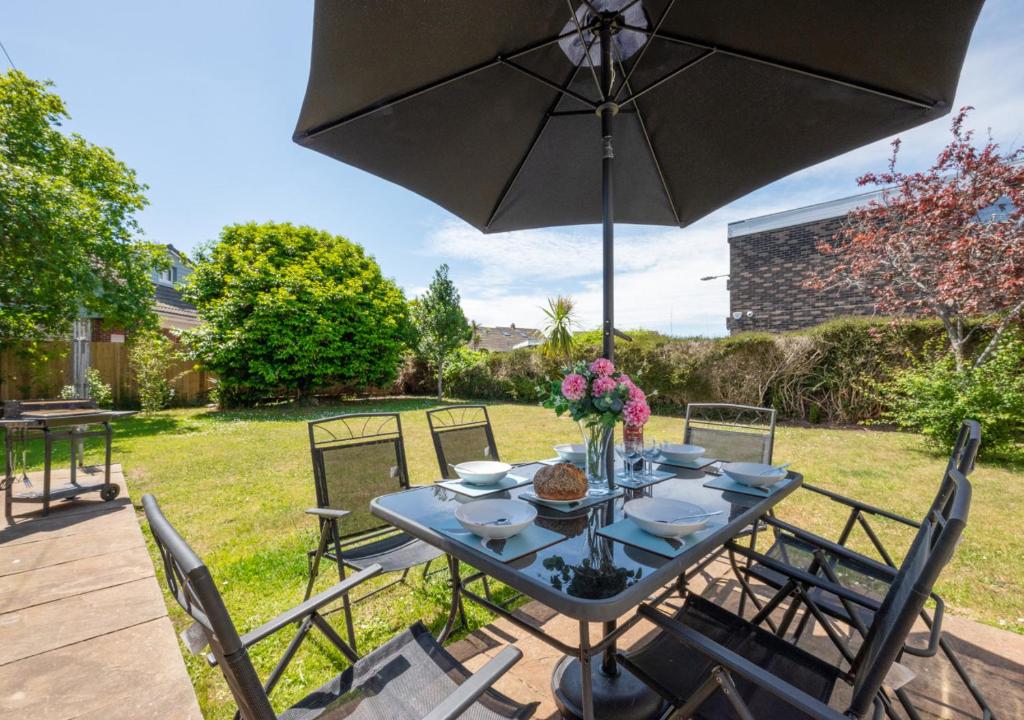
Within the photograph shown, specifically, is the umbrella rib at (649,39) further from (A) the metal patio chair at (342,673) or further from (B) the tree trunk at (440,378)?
(B) the tree trunk at (440,378)

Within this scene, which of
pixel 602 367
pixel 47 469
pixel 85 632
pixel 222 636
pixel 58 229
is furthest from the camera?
pixel 58 229

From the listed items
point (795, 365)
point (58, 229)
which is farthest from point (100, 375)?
point (795, 365)

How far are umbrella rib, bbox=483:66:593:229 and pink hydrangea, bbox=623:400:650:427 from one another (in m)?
1.55

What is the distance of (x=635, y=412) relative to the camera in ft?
5.82

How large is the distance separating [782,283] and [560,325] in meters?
6.53

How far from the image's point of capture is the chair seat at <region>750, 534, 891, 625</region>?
1.69 metres

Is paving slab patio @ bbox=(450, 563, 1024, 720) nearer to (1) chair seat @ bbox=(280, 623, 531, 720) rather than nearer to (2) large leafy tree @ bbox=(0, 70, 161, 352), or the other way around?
(1) chair seat @ bbox=(280, 623, 531, 720)

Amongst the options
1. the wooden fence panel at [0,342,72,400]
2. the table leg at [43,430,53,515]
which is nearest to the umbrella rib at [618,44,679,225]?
the table leg at [43,430,53,515]

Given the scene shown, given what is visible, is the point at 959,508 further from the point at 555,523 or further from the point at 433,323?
the point at 433,323

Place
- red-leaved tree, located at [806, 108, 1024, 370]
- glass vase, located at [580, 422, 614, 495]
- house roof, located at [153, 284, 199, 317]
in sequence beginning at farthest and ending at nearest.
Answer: house roof, located at [153, 284, 199, 317] → red-leaved tree, located at [806, 108, 1024, 370] → glass vase, located at [580, 422, 614, 495]

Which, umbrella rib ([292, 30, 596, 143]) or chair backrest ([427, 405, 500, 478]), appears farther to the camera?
chair backrest ([427, 405, 500, 478])

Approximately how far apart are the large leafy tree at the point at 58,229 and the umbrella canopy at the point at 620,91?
29.7 ft

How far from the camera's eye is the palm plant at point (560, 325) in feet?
37.4

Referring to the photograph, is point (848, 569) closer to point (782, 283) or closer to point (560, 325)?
point (560, 325)
